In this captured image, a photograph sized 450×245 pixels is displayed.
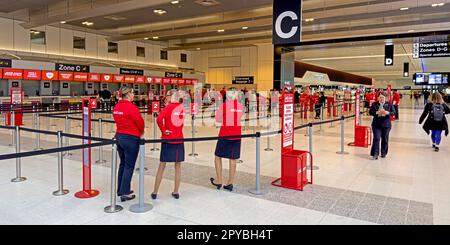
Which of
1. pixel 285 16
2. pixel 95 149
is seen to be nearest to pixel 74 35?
pixel 95 149

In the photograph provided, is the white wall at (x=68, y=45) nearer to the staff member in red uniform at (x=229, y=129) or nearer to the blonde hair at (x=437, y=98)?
the staff member in red uniform at (x=229, y=129)

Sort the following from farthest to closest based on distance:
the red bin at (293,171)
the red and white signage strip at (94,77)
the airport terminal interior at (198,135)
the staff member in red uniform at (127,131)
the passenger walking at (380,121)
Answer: the red and white signage strip at (94,77)
the passenger walking at (380,121)
the red bin at (293,171)
the staff member in red uniform at (127,131)
the airport terminal interior at (198,135)

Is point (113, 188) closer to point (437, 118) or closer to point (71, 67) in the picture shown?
point (437, 118)

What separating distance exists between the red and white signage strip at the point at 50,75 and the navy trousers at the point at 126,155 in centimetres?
1611

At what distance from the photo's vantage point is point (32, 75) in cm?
1752

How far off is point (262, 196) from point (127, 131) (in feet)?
6.84

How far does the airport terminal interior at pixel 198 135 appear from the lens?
420cm

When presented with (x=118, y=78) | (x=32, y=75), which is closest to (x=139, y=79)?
(x=118, y=78)

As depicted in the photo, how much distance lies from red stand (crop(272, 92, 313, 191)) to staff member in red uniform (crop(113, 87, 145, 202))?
2.27 meters

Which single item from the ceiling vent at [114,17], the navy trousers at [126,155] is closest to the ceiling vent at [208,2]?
the ceiling vent at [114,17]

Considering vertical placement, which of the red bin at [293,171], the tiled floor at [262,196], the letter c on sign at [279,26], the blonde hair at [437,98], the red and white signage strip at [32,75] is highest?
the red and white signage strip at [32,75]
